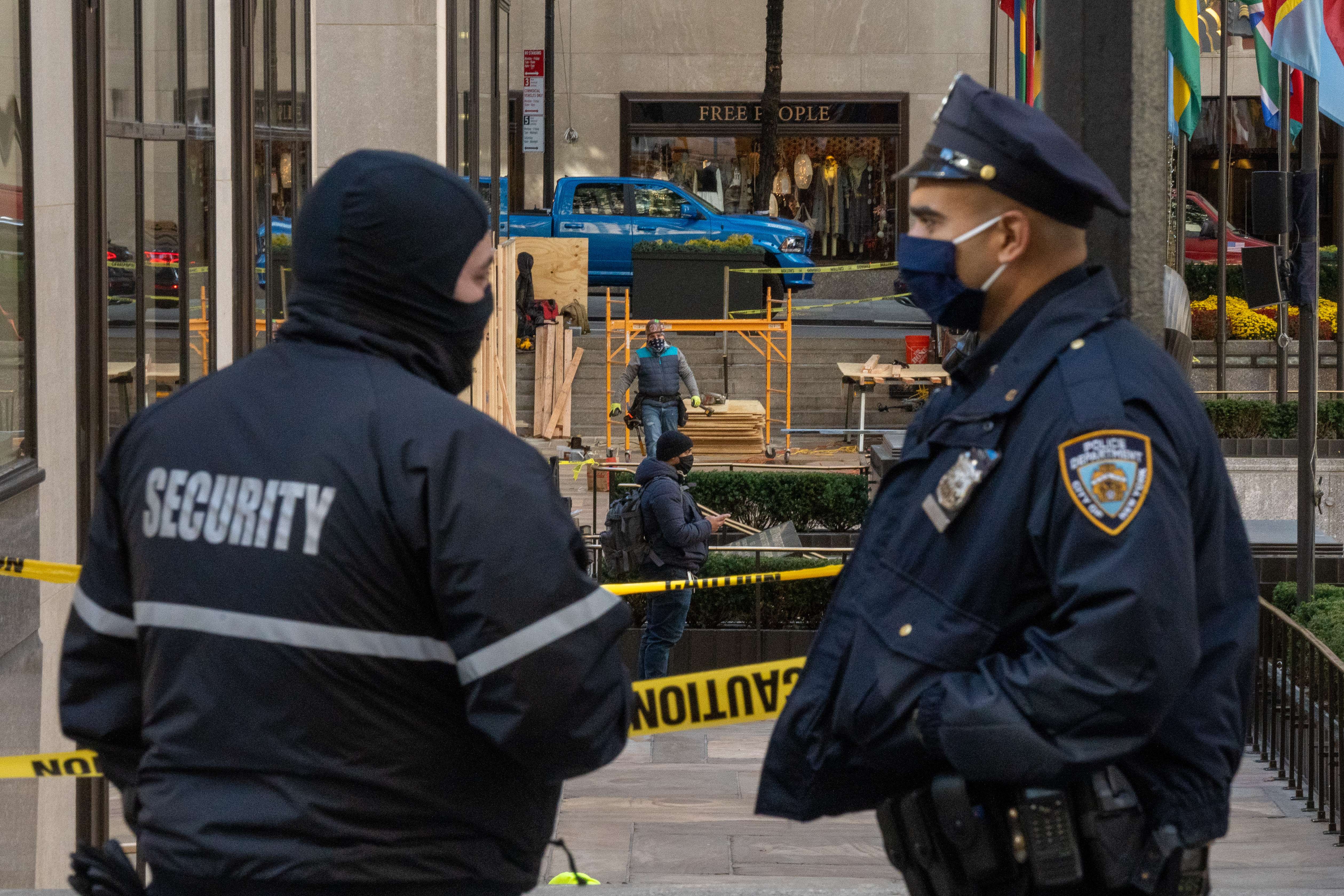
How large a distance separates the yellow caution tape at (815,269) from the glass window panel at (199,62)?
1448 centimetres

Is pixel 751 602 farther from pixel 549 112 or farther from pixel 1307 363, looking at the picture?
pixel 549 112

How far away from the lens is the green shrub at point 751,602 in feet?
38.8

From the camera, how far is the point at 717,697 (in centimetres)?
398

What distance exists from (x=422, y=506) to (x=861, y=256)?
33.6 m

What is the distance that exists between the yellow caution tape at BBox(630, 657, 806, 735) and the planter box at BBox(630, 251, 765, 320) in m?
18.5

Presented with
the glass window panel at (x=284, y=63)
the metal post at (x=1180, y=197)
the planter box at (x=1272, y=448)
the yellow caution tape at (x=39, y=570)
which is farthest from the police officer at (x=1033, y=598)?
the metal post at (x=1180, y=197)

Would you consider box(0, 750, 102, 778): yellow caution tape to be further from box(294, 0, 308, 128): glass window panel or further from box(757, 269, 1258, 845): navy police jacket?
box(294, 0, 308, 128): glass window panel

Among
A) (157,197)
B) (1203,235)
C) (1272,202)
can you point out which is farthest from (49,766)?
(1203,235)

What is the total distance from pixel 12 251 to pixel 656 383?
12.1 metres

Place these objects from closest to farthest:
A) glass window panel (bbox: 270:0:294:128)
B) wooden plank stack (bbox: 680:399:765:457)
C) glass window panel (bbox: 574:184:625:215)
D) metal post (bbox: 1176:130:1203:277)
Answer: glass window panel (bbox: 270:0:294:128) → metal post (bbox: 1176:130:1203:277) → wooden plank stack (bbox: 680:399:765:457) → glass window panel (bbox: 574:184:625:215)

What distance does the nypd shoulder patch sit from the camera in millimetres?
2152

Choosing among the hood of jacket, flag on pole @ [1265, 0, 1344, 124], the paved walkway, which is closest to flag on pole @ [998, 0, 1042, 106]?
flag on pole @ [1265, 0, 1344, 124]

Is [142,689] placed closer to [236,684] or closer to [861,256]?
[236,684]

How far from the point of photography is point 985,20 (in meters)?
34.0
